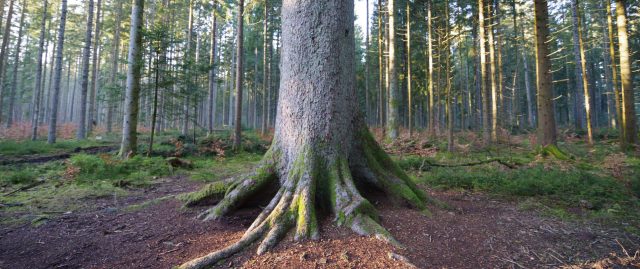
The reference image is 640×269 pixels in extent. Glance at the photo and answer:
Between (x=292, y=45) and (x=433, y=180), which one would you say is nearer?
(x=292, y=45)

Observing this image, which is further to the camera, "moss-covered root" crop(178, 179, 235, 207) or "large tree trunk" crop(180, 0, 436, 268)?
"moss-covered root" crop(178, 179, 235, 207)

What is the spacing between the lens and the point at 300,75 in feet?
13.5

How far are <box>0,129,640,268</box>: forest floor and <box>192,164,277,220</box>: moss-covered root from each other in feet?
0.57

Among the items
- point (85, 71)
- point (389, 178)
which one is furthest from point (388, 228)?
point (85, 71)

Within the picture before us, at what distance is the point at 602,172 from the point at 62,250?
9672 mm

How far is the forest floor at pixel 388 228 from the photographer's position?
2857mm

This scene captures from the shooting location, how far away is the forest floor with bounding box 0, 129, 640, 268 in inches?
112

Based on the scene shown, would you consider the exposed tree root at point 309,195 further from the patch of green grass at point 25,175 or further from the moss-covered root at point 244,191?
the patch of green grass at point 25,175

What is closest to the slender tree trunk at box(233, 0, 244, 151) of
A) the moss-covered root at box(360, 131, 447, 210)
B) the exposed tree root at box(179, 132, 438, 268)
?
the exposed tree root at box(179, 132, 438, 268)

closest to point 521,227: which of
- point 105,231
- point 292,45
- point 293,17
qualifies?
point 292,45

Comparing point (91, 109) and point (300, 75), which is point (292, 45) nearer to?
point (300, 75)

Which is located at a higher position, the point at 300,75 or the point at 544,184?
the point at 300,75

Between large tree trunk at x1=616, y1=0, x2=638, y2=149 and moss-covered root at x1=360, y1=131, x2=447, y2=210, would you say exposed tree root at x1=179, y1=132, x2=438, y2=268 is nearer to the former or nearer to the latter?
moss-covered root at x1=360, y1=131, x2=447, y2=210

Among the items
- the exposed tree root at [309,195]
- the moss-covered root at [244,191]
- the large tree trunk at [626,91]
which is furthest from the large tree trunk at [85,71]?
the large tree trunk at [626,91]
